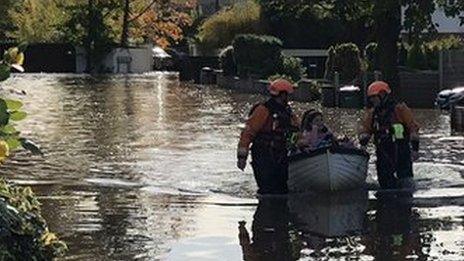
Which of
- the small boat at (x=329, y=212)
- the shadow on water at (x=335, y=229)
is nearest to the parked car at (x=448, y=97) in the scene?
the small boat at (x=329, y=212)

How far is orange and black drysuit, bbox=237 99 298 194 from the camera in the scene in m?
13.2

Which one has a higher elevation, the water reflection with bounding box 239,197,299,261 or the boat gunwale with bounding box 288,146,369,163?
the boat gunwale with bounding box 288,146,369,163

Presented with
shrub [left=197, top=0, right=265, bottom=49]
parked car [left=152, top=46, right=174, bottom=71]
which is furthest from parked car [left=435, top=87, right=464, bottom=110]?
parked car [left=152, top=46, right=174, bottom=71]

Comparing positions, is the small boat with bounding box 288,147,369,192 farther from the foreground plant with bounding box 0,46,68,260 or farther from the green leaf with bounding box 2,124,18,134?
the green leaf with bounding box 2,124,18,134

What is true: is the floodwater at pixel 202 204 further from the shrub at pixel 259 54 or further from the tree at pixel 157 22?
the tree at pixel 157 22

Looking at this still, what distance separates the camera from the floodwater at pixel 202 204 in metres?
10.0

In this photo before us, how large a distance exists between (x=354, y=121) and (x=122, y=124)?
18.2ft

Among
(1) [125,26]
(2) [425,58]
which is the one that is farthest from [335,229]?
(1) [125,26]

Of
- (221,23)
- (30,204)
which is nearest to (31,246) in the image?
(30,204)

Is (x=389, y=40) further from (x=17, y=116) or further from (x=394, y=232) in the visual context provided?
(x=17, y=116)

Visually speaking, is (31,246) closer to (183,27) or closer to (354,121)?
(354,121)

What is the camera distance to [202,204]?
1308cm

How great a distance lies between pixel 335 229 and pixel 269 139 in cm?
254

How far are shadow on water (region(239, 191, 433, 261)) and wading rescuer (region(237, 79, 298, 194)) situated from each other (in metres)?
0.37
